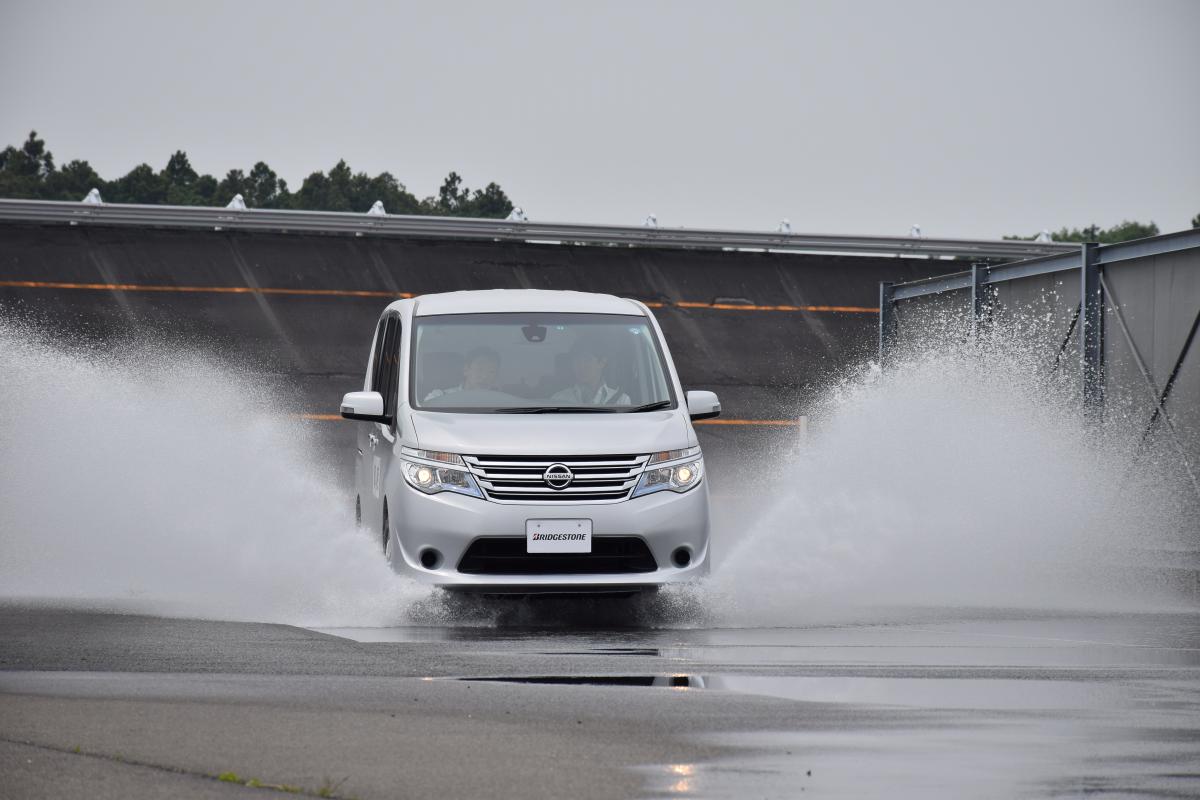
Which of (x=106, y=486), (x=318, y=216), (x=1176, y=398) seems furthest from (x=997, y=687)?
(x=318, y=216)

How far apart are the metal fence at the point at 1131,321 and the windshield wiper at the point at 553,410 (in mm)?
9008

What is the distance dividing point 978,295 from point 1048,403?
2.46 metres

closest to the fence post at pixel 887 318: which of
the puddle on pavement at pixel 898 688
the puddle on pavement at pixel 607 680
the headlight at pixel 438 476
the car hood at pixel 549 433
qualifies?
the car hood at pixel 549 433

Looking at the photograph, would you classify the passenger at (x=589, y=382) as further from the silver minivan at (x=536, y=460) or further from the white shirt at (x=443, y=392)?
the white shirt at (x=443, y=392)

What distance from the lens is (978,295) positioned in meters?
23.3

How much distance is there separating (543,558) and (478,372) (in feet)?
5.47

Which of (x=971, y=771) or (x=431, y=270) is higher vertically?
(x=431, y=270)

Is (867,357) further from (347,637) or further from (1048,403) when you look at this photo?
(347,637)

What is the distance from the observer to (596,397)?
1148cm

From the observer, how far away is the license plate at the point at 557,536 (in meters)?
10.4

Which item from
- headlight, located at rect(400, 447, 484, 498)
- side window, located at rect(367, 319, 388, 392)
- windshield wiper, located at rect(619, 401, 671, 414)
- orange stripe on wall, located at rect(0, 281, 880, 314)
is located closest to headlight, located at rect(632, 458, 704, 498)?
windshield wiper, located at rect(619, 401, 671, 414)

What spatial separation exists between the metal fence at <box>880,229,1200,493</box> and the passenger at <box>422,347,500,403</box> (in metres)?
9.20

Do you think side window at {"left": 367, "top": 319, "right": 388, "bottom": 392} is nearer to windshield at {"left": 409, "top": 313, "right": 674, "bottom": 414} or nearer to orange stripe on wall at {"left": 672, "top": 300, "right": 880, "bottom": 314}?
windshield at {"left": 409, "top": 313, "right": 674, "bottom": 414}

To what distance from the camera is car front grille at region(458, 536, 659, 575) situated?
411 inches
